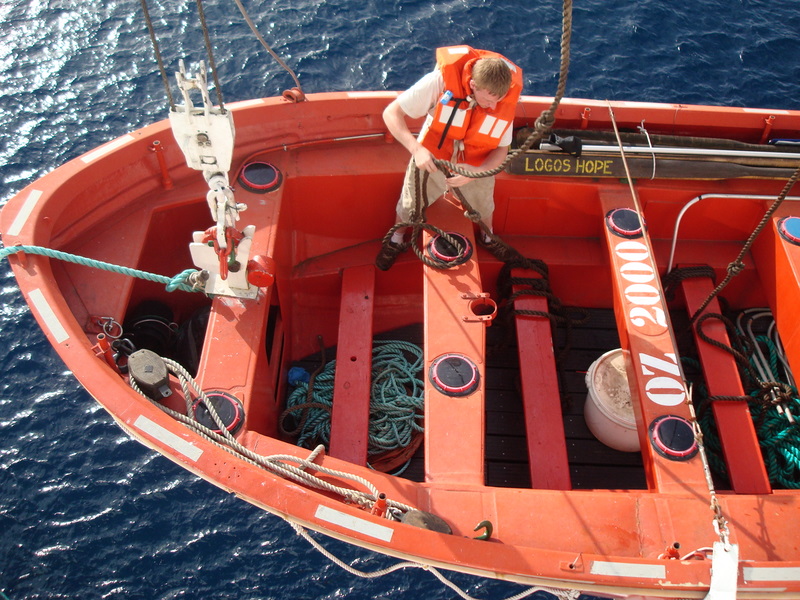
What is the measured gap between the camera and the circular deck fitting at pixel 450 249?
170 inches

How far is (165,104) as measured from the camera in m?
7.36

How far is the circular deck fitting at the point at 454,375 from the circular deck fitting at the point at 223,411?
1016 millimetres

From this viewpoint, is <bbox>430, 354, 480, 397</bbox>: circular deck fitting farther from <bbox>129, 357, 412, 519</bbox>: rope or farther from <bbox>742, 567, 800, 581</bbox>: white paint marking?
<bbox>742, 567, 800, 581</bbox>: white paint marking

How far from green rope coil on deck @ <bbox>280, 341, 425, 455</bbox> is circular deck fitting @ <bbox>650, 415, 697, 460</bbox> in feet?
4.64

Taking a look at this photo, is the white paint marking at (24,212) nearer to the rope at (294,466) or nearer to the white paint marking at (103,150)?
the white paint marking at (103,150)

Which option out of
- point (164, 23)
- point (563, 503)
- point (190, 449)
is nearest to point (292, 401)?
point (190, 449)

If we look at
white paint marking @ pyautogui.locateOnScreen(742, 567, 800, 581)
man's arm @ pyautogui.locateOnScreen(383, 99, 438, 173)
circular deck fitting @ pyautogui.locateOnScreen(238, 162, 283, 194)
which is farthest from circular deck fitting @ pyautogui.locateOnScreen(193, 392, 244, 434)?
white paint marking @ pyautogui.locateOnScreen(742, 567, 800, 581)

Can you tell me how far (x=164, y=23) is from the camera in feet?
25.8

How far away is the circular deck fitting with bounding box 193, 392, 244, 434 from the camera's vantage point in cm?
350

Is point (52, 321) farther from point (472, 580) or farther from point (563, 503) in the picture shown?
point (472, 580)

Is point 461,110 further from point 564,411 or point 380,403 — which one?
point 564,411

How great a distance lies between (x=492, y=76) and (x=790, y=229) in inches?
91.0

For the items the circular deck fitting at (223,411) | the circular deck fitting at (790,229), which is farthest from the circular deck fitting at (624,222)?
the circular deck fitting at (223,411)

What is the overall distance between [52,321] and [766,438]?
4.07m
